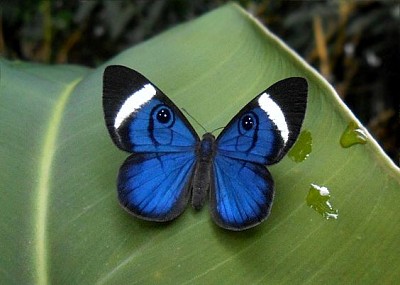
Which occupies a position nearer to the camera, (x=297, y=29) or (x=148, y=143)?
(x=148, y=143)

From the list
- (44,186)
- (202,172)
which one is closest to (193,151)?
(202,172)

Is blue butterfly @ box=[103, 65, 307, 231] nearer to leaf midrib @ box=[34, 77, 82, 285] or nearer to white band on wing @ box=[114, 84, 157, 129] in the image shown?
white band on wing @ box=[114, 84, 157, 129]

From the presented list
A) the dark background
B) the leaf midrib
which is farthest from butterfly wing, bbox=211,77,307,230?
the dark background

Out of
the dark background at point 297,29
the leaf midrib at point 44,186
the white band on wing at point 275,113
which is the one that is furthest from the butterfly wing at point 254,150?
the dark background at point 297,29

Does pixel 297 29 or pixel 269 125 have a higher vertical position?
pixel 269 125

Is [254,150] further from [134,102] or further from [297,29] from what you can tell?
[297,29]

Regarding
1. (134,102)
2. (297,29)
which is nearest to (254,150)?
(134,102)

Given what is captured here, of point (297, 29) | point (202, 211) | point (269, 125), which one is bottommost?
point (297, 29)
